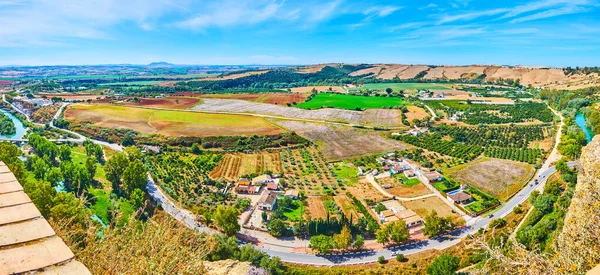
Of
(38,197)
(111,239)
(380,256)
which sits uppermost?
(111,239)

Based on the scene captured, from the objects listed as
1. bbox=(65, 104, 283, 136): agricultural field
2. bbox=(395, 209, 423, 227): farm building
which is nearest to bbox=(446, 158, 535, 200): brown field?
bbox=(395, 209, 423, 227): farm building

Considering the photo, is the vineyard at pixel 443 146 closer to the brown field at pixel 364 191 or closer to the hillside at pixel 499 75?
the brown field at pixel 364 191

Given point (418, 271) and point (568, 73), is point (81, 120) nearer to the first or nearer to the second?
point (418, 271)

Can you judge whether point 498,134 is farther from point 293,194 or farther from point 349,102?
point 349,102

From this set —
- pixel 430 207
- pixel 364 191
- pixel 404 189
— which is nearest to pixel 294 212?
pixel 364 191

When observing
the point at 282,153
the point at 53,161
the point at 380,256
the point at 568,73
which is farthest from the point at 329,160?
the point at 568,73

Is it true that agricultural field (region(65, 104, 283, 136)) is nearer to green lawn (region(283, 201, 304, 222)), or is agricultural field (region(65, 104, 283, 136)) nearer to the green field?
the green field

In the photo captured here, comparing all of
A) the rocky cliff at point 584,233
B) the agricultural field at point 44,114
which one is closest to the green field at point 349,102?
the agricultural field at point 44,114
